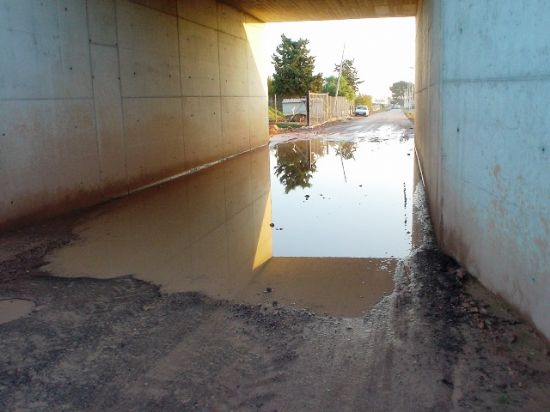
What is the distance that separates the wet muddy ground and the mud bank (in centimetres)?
1

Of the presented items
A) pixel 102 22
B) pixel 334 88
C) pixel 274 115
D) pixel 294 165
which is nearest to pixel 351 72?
pixel 334 88

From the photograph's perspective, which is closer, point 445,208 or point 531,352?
point 531,352

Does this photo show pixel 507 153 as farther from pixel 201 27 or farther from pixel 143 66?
pixel 201 27

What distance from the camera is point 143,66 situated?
11477 millimetres

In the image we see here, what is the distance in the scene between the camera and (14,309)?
4973 millimetres

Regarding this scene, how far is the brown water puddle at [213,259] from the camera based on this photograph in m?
5.38

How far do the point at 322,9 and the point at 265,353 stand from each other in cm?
1657

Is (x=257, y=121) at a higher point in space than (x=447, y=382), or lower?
higher

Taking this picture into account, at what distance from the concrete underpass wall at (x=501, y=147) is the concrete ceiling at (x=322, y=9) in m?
11.9

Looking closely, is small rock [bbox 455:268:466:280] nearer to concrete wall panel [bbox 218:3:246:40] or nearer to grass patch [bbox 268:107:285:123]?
concrete wall panel [bbox 218:3:246:40]

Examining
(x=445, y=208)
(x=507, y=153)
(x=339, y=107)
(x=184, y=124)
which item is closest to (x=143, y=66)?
(x=184, y=124)

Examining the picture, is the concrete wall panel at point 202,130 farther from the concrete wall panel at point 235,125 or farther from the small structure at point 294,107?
the small structure at point 294,107

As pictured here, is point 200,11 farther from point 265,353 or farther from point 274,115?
point 274,115

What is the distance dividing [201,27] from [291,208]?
7.56 metres
